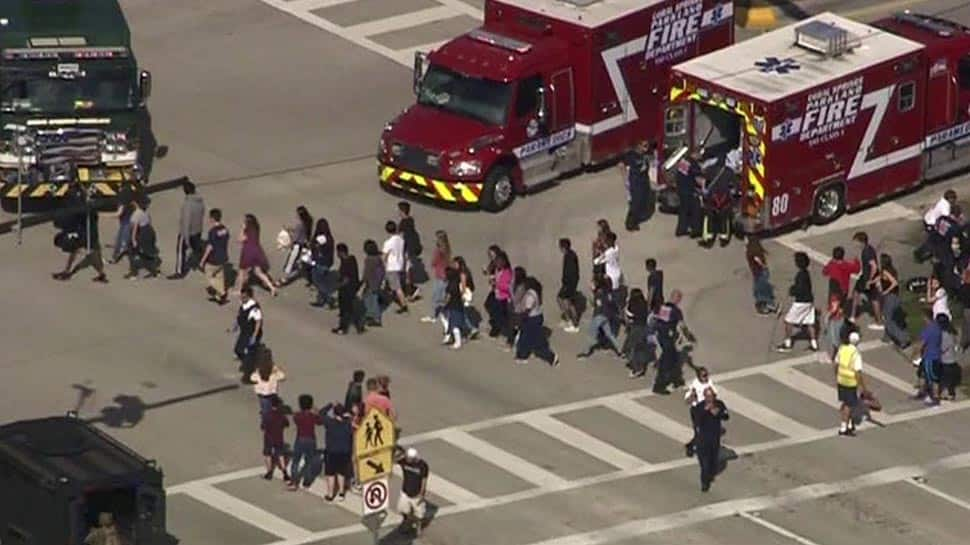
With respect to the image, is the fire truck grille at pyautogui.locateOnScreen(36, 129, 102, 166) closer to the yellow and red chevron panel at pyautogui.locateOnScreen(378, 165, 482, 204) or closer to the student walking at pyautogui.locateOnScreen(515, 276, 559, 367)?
the yellow and red chevron panel at pyautogui.locateOnScreen(378, 165, 482, 204)

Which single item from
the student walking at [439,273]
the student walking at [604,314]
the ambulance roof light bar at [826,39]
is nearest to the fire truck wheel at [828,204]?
the ambulance roof light bar at [826,39]

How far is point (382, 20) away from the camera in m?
61.4

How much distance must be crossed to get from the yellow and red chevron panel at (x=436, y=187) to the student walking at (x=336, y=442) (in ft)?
34.9

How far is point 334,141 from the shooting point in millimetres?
55094

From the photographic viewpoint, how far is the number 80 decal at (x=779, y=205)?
50.6m

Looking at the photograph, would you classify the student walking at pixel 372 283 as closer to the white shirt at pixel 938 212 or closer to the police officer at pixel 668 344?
the police officer at pixel 668 344

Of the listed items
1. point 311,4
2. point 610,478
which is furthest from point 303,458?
point 311,4

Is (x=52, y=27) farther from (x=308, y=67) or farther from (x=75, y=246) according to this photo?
(x=308, y=67)

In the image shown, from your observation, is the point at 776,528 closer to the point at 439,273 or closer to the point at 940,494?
the point at 940,494

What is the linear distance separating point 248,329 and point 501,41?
9.30m

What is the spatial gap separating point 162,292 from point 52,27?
5.42m

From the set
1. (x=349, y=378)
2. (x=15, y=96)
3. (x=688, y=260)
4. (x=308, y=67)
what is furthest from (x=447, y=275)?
(x=308, y=67)

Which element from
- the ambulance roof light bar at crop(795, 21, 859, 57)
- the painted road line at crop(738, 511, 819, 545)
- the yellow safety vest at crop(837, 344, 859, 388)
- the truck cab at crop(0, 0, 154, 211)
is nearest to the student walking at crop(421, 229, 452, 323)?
the truck cab at crop(0, 0, 154, 211)

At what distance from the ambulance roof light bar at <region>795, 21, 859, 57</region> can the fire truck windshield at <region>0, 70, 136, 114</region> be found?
10.6m
